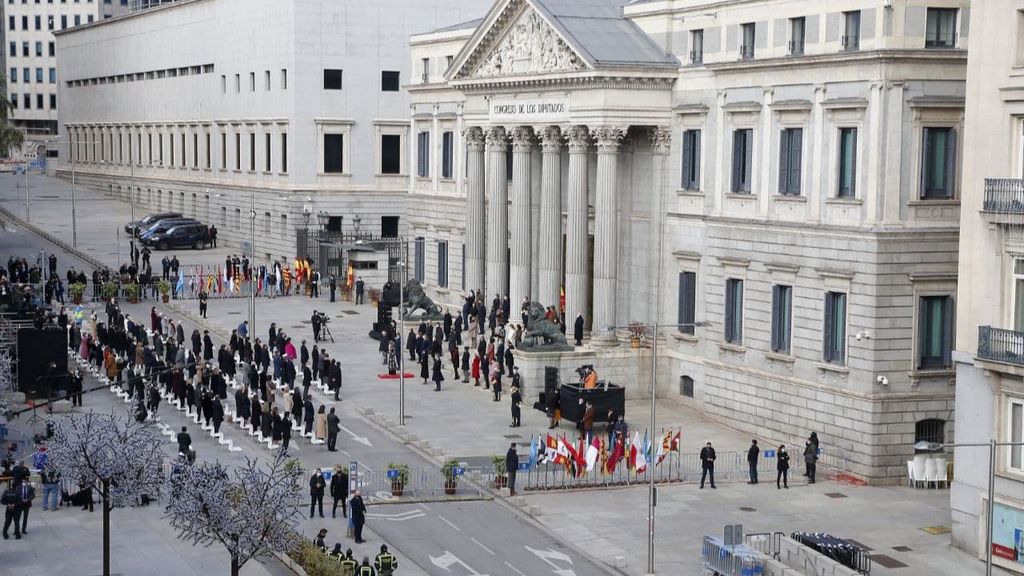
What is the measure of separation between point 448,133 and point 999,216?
44.5 metres

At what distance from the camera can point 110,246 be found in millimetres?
109438

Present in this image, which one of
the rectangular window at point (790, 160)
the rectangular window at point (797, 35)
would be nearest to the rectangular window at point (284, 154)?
the rectangular window at point (790, 160)

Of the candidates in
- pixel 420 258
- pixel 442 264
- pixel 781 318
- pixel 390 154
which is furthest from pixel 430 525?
pixel 390 154

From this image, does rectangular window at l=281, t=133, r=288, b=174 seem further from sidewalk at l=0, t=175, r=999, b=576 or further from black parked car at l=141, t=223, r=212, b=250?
sidewalk at l=0, t=175, r=999, b=576

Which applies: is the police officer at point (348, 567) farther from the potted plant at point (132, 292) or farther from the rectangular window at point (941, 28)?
the potted plant at point (132, 292)

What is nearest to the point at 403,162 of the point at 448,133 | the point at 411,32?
the point at 411,32

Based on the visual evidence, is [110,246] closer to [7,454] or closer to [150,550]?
[7,454]

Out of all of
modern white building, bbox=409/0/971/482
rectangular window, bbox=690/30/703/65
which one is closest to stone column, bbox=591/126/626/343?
modern white building, bbox=409/0/971/482

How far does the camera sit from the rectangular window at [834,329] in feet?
174

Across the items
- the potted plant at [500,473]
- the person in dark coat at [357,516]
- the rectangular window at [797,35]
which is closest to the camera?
the person in dark coat at [357,516]

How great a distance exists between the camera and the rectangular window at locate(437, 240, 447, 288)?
83.4 meters

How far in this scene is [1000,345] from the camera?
41531 mm

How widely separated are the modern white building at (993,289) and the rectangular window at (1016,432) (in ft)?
0.08

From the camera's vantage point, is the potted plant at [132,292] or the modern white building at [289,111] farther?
the modern white building at [289,111]
